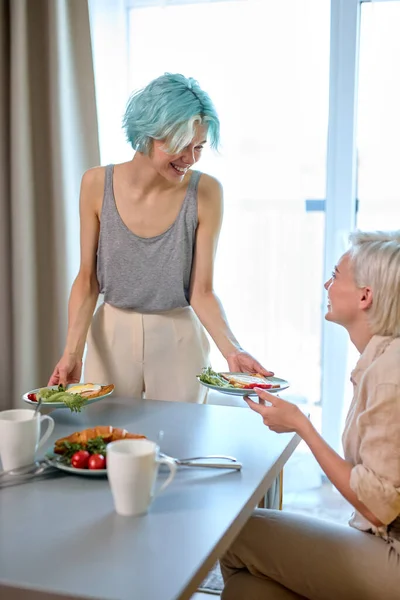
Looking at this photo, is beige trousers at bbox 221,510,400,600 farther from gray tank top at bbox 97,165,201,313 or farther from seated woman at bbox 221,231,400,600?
gray tank top at bbox 97,165,201,313

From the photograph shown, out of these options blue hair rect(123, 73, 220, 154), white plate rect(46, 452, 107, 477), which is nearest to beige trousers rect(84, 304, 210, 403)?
blue hair rect(123, 73, 220, 154)

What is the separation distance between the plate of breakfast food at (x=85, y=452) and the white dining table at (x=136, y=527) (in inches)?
0.9

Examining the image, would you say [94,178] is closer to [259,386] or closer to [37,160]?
[259,386]

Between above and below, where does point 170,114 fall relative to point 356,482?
above

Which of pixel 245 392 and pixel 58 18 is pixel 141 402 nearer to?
pixel 245 392

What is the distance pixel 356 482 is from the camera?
4.71ft

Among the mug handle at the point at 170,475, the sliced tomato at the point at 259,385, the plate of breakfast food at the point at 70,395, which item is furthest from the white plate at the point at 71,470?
the sliced tomato at the point at 259,385

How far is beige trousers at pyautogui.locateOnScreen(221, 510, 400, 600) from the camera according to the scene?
1.45 m

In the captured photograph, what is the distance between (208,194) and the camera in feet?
7.55

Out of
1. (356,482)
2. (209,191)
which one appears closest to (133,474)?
(356,482)

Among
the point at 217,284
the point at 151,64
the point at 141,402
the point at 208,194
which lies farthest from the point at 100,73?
the point at 141,402

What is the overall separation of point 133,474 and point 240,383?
736mm

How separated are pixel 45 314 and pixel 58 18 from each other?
1.20 m

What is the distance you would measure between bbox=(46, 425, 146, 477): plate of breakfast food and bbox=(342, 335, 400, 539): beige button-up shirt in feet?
1.41
